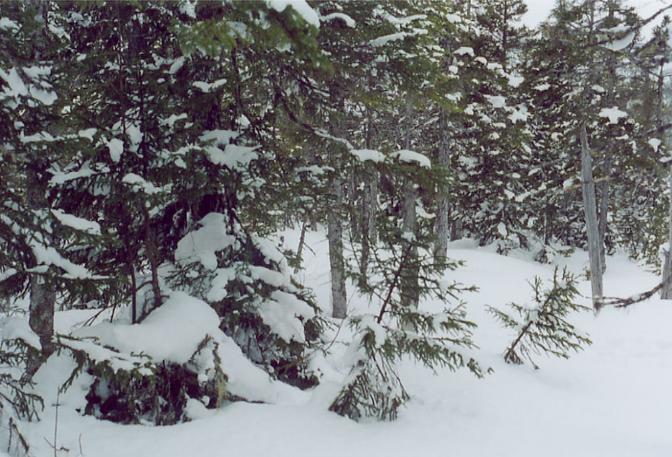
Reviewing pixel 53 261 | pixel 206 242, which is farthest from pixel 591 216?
pixel 53 261

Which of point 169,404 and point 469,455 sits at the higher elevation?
point 169,404

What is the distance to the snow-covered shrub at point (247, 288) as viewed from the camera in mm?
6082

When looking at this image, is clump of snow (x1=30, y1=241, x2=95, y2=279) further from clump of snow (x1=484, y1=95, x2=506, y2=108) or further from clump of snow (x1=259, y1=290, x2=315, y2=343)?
clump of snow (x1=484, y1=95, x2=506, y2=108)

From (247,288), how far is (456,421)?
3112 millimetres

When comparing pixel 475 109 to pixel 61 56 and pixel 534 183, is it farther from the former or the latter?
pixel 61 56

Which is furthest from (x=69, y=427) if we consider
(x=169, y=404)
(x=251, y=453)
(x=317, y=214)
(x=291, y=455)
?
(x=317, y=214)

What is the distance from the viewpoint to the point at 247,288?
6207 millimetres

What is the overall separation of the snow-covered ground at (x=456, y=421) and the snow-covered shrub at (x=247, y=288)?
0.69 m

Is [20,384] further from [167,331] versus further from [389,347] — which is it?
[389,347]

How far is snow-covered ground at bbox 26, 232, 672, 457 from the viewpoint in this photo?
4.57 metres

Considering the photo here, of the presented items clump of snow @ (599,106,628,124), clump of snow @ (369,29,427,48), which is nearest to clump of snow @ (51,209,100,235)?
clump of snow @ (369,29,427,48)

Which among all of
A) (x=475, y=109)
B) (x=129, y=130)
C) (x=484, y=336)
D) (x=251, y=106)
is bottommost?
(x=484, y=336)

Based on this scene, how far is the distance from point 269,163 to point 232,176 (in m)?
0.96

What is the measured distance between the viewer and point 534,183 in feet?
80.0
